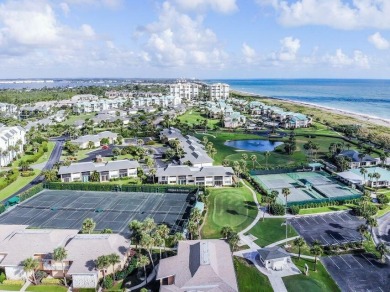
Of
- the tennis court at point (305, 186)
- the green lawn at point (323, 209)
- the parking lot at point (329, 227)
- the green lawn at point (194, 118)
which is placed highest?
the green lawn at point (194, 118)

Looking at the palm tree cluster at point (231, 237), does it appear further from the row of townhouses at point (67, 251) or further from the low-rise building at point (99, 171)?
the low-rise building at point (99, 171)

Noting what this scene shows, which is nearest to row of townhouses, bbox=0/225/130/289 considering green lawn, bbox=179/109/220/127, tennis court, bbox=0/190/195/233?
tennis court, bbox=0/190/195/233

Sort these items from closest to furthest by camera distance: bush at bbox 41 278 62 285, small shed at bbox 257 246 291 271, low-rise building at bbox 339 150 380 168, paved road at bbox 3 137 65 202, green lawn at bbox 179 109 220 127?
bush at bbox 41 278 62 285 < small shed at bbox 257 246 291 271 < paved road at bbox 3 137 65 202 < low-rise building at bbox 339 150 380 168 < green lawn at bbox 179 109 220 127

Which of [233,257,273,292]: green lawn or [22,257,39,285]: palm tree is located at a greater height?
[22,257,39,285]: palm tree

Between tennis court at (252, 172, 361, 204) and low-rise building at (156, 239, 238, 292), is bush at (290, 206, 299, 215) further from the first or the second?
low-rise building at (156, 239, 238, 292)

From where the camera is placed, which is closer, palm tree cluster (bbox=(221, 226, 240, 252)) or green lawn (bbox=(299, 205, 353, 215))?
palm tree cluster (bbox=(221, 226, 240, 252))

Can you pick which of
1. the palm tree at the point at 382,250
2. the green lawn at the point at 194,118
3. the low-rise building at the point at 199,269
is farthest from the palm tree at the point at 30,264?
the green lawn at the point at 194,118

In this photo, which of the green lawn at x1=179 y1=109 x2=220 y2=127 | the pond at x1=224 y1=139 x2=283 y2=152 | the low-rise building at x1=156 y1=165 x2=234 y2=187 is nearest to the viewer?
the low-rise building at x1=156 y1=165 x2=234 y2=187
